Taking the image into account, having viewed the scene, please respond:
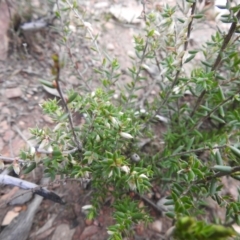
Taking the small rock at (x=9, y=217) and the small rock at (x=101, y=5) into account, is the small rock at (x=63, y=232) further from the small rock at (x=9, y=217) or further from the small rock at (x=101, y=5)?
the small rock at (x=101, y=5)

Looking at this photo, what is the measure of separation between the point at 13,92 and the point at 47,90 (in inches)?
9.8

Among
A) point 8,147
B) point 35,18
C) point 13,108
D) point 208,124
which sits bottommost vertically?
point 8,147

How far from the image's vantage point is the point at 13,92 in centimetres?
242

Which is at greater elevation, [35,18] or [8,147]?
[35,18]

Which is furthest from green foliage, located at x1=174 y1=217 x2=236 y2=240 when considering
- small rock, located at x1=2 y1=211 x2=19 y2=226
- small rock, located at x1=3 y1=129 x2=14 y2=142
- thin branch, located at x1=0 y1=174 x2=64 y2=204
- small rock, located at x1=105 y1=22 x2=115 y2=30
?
small rock, located at x1=105 y1=22 x2=115 y2=30

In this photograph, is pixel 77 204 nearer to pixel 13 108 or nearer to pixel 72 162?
pixel 72 162

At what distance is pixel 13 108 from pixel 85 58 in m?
0.76

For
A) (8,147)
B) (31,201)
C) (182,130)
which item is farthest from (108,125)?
(8,147)

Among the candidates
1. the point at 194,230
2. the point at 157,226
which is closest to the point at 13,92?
the point at 157,226

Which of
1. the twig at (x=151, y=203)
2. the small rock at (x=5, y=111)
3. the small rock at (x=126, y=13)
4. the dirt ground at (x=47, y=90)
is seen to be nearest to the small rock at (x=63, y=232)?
the dirt ground at (x=47, y=90)

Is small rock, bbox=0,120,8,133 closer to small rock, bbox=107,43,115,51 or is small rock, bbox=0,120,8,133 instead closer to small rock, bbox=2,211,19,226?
small rock, bbox=2,211,19,226

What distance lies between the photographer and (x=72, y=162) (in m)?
1.48

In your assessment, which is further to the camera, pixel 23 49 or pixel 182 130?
pixel 23 49

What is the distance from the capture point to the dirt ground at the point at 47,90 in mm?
1886
